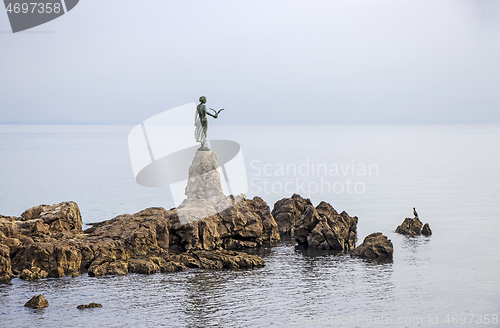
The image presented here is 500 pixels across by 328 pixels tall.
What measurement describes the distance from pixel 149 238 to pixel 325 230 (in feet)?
39.3

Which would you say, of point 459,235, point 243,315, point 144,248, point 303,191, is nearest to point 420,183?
point 303,191

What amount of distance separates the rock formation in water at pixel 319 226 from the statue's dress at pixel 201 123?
9.26 metres

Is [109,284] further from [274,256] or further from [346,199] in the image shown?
[346,199]

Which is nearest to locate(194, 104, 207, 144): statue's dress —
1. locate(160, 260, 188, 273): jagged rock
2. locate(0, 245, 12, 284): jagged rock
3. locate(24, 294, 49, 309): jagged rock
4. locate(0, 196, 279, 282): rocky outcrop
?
locate(0, 196, 279, 282): rocky outcrop

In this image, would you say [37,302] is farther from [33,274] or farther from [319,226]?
[319,226]

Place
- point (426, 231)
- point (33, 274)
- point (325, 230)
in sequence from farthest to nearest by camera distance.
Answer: point (426, 231)
point (325, 230)
point (33, 274)

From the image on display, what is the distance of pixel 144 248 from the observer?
3350cm

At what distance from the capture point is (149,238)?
3400cm

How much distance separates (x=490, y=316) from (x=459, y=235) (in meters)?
19.7

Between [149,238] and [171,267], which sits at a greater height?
[149,238]

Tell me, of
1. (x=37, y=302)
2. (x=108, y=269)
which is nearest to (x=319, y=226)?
(x=108, y=269)

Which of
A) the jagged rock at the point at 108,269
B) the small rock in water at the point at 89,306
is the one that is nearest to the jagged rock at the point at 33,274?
the jagged rock at the point at 108,269

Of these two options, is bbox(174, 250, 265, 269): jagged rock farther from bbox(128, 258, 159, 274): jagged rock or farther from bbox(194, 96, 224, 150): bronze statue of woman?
bbox(194, 96, 224, 150): bronze statue of woman

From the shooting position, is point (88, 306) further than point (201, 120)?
No
